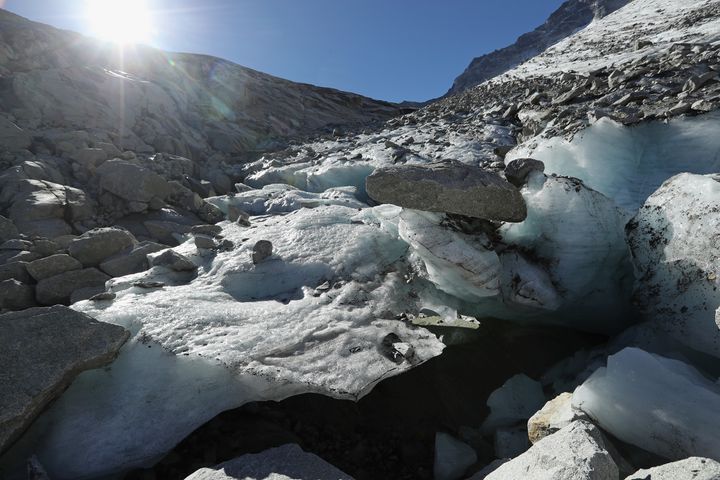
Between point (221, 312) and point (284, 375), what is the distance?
0.90m

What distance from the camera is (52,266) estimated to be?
4.02 m

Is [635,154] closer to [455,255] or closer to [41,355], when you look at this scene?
[455,255]

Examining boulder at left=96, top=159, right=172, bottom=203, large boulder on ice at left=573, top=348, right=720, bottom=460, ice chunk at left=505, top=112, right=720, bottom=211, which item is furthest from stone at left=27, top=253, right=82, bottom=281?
ice chunk at left=505, top=112, right=720, bottom=211

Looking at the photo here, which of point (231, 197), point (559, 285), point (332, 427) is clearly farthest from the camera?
point (231, 197)

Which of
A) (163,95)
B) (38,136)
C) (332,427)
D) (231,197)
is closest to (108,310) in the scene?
(332,427)

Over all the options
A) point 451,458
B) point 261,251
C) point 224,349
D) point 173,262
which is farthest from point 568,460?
point 173,262

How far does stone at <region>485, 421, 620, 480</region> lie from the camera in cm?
148

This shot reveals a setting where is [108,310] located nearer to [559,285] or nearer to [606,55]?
[559,285]

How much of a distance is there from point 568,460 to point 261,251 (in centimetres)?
307

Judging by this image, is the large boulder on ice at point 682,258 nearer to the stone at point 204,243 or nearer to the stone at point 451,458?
the stone at point 451,458

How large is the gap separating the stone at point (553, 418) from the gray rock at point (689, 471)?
1.86 feet

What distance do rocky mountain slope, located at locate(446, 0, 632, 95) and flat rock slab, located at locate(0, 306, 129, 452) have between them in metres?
39.1

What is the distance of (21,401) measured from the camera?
2.05m

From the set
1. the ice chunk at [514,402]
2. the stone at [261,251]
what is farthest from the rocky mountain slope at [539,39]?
the ice chunk at [514,402]
